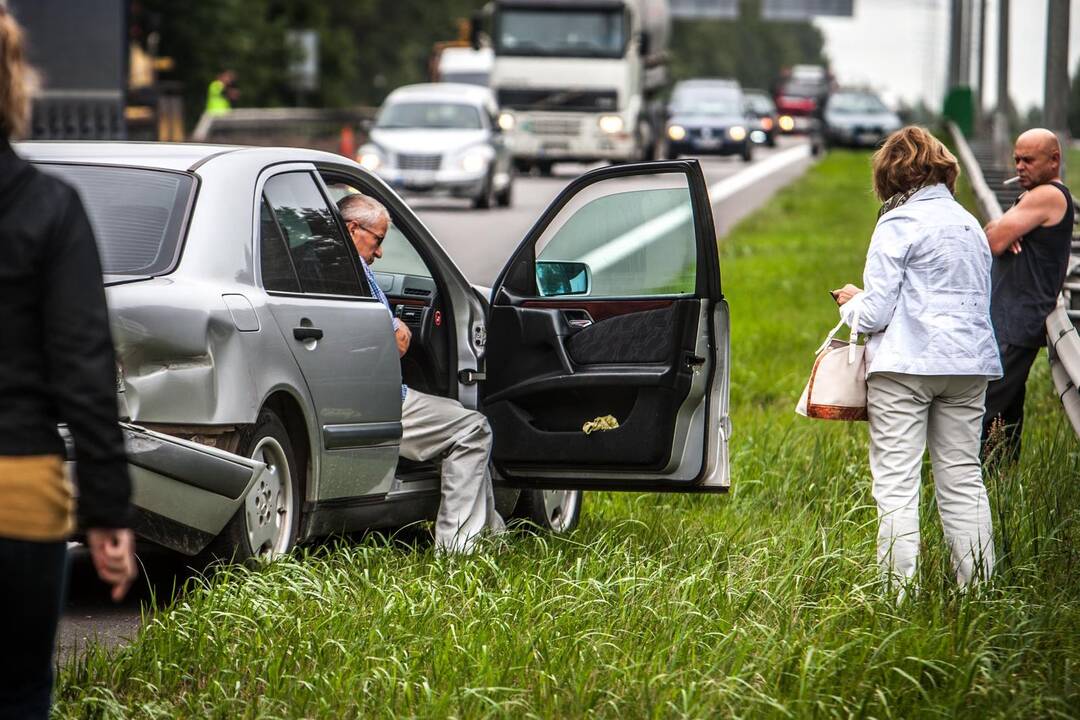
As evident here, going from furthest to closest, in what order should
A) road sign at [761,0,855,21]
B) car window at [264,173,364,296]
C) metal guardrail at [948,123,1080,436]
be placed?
road sign at [761,0,855,21]
metal guardrail at [948,123,1080,436]
car window at [264,173,364,296]

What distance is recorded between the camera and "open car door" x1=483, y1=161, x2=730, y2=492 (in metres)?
6.36

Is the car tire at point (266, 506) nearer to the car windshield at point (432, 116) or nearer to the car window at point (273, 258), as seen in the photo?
the car window at point (273, 258)

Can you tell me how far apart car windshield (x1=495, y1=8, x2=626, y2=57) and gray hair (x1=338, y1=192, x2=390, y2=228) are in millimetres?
27089

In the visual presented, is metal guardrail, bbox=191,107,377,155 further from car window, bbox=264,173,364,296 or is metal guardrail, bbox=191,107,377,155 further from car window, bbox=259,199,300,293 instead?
car window, bbox=259,199,300,293

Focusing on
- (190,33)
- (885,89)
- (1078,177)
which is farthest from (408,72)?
(1078,177)

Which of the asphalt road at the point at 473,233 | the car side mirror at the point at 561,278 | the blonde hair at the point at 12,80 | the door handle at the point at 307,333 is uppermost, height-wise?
the blonde hair at the point at 12,80

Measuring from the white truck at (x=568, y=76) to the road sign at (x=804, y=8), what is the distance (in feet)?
163

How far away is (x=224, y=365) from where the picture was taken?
5.83 m

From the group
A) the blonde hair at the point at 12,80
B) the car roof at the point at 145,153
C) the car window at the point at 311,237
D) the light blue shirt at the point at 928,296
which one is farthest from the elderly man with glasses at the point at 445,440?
the blonde hair at the point at 12,80

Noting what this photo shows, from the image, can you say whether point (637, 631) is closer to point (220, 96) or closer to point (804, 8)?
point (220, 96)

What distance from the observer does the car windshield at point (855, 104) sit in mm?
56219

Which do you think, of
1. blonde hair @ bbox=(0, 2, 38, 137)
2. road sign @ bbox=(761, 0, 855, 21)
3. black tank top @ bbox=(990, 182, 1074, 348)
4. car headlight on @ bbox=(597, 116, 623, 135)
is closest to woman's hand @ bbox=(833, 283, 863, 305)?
black tank top @ bbox=(990, 182, 1074, 348)

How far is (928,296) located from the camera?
A: 6.04m

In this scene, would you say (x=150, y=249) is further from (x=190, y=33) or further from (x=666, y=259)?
(x=190, y=33)
